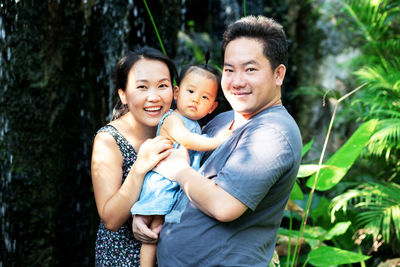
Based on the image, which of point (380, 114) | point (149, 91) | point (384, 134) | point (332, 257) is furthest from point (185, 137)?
point (380, 114)

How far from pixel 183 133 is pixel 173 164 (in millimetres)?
188

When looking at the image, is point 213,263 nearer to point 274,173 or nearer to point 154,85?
point 274,173

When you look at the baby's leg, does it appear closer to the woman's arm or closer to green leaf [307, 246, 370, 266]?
the woman's arm

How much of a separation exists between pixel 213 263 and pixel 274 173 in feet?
1.35

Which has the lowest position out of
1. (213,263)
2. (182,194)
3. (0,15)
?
(213,263)

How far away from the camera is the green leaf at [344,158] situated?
9.12 ft

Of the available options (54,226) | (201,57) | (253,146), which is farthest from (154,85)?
(201,57)

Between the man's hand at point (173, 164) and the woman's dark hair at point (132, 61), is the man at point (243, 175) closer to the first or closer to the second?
the man's hand at point (173, 164)

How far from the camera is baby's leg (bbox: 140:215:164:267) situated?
6.13 ft

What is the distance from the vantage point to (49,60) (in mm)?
4027

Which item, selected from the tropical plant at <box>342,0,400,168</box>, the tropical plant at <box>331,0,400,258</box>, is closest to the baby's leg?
the tropical plant at <box>331,0,400,258</box>

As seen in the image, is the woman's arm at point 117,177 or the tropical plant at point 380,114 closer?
the woman's arm at point 117,177

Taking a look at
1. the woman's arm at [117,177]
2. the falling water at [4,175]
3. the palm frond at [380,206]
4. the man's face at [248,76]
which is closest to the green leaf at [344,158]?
the palm frond at [380,206]

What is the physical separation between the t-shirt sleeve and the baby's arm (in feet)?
0.87
